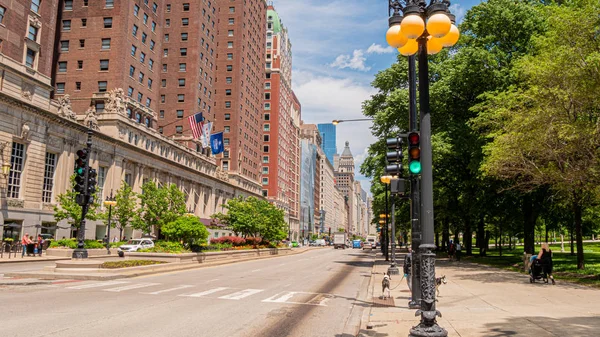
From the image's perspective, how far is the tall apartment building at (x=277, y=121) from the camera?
126188 millimetres

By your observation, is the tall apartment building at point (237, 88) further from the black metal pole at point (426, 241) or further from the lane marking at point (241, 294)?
the black metal pole at point (426, 241)

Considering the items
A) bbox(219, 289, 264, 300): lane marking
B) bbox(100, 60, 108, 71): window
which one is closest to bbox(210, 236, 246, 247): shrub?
bbox(219, 289, 264, 300): lane marking

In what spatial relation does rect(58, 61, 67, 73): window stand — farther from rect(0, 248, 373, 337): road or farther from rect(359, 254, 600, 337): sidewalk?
rect(359, 254, 600, 337): sidewalk

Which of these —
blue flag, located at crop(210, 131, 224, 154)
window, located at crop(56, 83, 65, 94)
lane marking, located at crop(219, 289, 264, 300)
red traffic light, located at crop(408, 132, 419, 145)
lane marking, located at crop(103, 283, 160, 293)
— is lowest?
lane marking, located at crop(219, 289, 264, 300)

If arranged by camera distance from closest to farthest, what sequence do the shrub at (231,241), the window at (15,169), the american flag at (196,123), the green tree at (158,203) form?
the window at (15,169) → the green tree at (158,203) → the shrub at (231,241) → the american flag at (196,123)

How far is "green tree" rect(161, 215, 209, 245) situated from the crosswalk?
594 inches

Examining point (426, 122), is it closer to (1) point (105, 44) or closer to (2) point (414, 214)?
(2) point (414, 214)

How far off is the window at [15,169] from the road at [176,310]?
91.4 ft

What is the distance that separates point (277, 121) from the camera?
12788 cm

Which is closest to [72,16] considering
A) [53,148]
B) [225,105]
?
[53,148]

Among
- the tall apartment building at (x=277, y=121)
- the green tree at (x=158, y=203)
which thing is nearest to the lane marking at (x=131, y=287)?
the green tree at (x=158, y=203)

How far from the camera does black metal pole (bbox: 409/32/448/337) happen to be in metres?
6.73

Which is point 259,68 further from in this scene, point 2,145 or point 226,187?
point 2,145

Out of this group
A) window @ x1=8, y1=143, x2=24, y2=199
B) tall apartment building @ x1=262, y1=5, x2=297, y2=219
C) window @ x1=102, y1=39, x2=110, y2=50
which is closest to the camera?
window @ x1=8, y1=143, x2=24, y2=199
